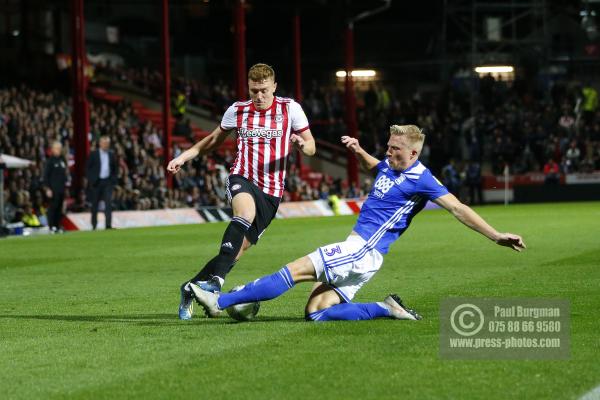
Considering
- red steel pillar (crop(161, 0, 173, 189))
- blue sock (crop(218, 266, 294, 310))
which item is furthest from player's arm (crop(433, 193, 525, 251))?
red steel pillar (crop(161, 0, 173, 189))

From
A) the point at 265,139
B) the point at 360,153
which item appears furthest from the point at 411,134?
the point at 265,139

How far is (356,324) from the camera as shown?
10.1m

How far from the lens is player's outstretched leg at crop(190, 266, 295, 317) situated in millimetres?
9984

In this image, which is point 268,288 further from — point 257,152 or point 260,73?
point 260,73

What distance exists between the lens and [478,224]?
9930 millimetres

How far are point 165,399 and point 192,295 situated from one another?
11.3 ft

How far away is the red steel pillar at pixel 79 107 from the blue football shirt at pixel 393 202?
25289 millimetres

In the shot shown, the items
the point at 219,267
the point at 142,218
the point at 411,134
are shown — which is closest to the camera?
the point at 411,134

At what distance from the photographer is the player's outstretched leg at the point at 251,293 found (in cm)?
998

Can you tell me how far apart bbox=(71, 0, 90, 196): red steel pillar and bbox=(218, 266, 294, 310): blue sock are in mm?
25357

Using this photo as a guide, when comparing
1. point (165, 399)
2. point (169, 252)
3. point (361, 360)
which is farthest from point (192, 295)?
point (169, 252)

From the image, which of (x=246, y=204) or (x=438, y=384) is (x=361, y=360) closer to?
(x=438, y=384)

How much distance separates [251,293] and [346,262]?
752 millimetres

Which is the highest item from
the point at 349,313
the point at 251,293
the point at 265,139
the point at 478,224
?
the point at 265,139
